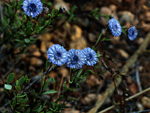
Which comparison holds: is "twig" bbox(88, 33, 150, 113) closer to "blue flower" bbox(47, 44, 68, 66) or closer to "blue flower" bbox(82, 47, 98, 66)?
"blue flower" bbox(82, 47, 98, 66)

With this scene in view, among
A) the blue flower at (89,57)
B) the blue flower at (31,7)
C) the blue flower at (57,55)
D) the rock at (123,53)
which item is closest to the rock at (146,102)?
the rock at (123,53)

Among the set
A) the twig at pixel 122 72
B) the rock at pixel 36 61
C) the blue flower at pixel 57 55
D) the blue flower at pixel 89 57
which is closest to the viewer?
the blue flower at pixel 57 55

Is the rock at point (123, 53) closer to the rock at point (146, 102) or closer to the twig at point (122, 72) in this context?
the twig at point (122, 72)

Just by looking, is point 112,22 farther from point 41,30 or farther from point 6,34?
point 6,34

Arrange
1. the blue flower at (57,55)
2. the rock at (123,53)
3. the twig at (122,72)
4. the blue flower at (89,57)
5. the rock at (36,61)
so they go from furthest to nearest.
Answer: the rock at (123,53) → the rock at (36,61) → the twig at (122,72) → the blue flower at (89,57) → the blue flower at (57,55)

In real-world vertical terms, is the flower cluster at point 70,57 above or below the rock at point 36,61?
below

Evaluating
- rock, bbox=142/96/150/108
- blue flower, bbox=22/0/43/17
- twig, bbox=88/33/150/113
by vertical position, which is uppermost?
blue flower, bbox=22/0/43/17

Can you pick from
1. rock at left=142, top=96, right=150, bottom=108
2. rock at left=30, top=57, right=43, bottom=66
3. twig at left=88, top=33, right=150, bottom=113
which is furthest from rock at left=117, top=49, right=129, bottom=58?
rock at left=30, top=57, right=43, bottom=66

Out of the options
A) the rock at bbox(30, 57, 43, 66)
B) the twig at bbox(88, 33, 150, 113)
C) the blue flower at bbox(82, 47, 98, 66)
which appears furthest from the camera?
the rock at bbox(30, 57, 43, 66)
